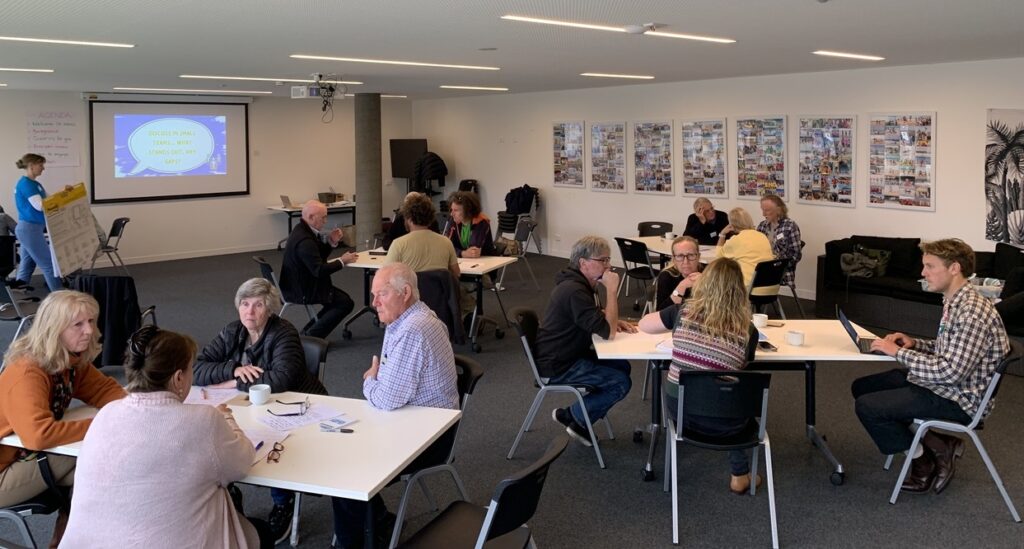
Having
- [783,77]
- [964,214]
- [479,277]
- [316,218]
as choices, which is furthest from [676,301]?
[783,77]

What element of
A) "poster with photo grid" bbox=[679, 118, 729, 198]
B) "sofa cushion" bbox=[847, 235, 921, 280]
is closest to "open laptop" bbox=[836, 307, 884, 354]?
"sofa cushion" bbox=[847, 235, 921, 280]

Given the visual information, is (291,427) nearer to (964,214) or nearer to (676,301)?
(676,301)

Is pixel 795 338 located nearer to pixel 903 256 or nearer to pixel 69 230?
pixel 903 256

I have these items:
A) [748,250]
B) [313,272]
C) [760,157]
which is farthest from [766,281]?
[313,272]

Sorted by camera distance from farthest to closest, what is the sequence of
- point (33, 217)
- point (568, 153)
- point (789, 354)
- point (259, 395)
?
point (568, 153) → point (33, 217) → point (789, 354) → point (259, 395)

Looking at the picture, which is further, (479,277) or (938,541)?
(479,277)

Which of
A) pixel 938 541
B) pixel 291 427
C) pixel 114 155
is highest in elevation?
pixel 114 155

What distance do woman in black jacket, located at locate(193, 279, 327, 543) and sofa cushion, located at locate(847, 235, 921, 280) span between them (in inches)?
251

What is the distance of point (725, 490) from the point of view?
4.48 metres

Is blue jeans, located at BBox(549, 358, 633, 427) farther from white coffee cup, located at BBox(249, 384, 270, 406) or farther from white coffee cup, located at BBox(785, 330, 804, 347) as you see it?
white coffee cup, located at BBox(249, 384, 270, 406)

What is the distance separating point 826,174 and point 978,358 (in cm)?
559

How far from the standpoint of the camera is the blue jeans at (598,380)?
16.0 feet

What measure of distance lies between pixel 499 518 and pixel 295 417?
1.18 meters

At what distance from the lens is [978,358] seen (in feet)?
13.2
